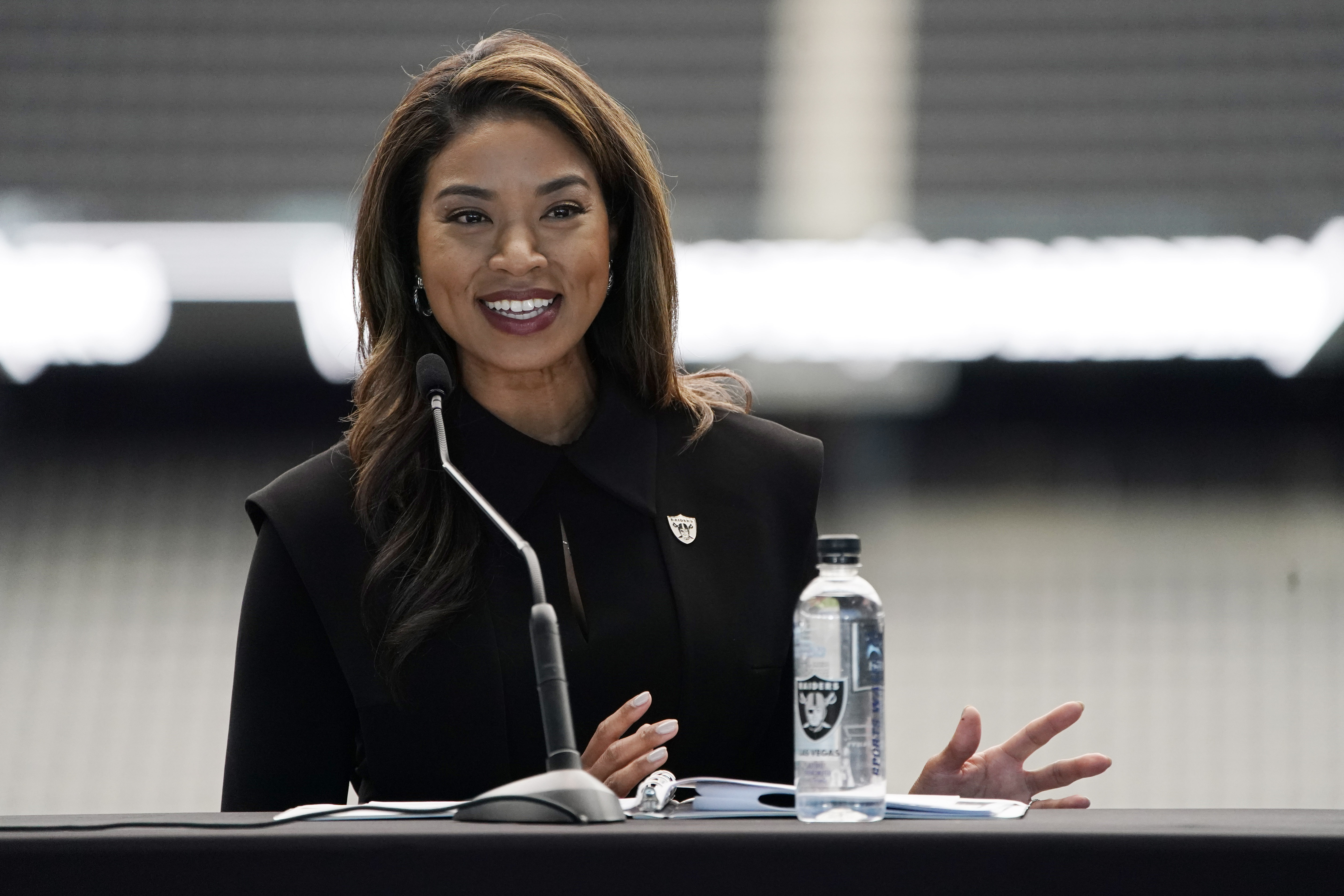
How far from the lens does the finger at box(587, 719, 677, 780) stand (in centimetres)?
143

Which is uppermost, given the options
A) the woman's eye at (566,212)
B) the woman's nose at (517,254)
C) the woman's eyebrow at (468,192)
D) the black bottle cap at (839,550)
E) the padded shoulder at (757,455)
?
the woman's eyebrow at (468,192)

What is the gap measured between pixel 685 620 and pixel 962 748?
1.58 ft

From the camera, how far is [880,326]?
165 inches

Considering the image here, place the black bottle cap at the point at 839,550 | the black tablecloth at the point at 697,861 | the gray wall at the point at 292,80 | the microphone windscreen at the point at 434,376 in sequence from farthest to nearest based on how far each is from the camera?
the gray wall at the point at 292,80
the microphone windscreen at the point at 434,376
the black bottle cap at the point at 839,550
the black tablecloth at the point at 697,861

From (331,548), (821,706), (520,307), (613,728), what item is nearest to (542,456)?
(520,307)

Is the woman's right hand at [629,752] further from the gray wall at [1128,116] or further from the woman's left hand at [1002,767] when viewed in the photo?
the gray wall at [1128,116]

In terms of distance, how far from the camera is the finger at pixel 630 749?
143 cm

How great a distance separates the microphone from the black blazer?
17.3 inches

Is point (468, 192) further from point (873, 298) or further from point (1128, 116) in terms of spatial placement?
point (1128, 116)

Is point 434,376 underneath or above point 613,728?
above

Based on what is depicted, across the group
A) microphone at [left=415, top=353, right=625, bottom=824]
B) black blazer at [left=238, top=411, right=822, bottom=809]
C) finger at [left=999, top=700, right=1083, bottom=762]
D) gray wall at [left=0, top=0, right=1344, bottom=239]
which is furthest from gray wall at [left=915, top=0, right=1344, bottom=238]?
microphone at [left=415, top=353, right=625, bottom=824]

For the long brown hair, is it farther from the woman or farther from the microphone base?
the microphone base

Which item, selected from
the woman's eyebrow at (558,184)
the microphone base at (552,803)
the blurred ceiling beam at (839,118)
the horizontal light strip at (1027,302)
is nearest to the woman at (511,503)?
the woman's eyebrow at (558,184)

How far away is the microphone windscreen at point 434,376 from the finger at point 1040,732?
0.78 m
